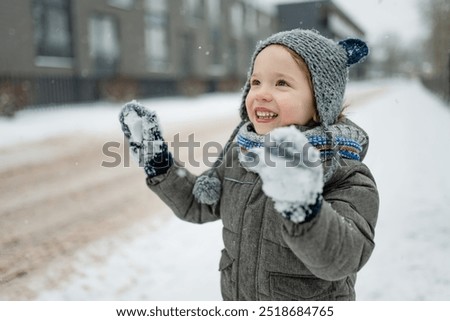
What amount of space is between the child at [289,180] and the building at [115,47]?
6158mm

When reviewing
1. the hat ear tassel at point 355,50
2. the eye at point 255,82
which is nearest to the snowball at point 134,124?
the eye at point 255,82

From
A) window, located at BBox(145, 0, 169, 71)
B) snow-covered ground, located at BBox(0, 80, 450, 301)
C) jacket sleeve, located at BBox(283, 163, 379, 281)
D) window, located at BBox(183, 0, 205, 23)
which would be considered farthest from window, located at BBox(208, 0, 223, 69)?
jacket sleeve, located at BBox(283, 163, 379, 281)

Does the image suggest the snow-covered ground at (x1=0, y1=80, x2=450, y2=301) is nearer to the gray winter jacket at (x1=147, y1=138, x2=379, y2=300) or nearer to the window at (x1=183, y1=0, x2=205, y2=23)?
the gray winter jacket at (x1=147, y1=138, x2=379, y2=300)

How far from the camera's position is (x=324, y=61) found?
1.24 meters

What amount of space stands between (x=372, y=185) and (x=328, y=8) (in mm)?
1384

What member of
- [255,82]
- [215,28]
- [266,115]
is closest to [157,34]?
[215,28]

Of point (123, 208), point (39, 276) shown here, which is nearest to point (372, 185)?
point (39, 276)

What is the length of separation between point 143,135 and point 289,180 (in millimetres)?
703

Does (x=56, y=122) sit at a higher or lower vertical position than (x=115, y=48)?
lower

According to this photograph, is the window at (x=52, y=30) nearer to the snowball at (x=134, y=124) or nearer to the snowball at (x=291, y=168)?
the snowball at (x=134, y=124)

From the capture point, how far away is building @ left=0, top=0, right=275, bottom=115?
1238 centimetres

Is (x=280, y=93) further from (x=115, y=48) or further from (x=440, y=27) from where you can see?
(x=115, y=48)

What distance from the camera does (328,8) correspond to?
2.21 meters

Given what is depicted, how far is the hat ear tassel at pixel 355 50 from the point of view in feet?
4.35
